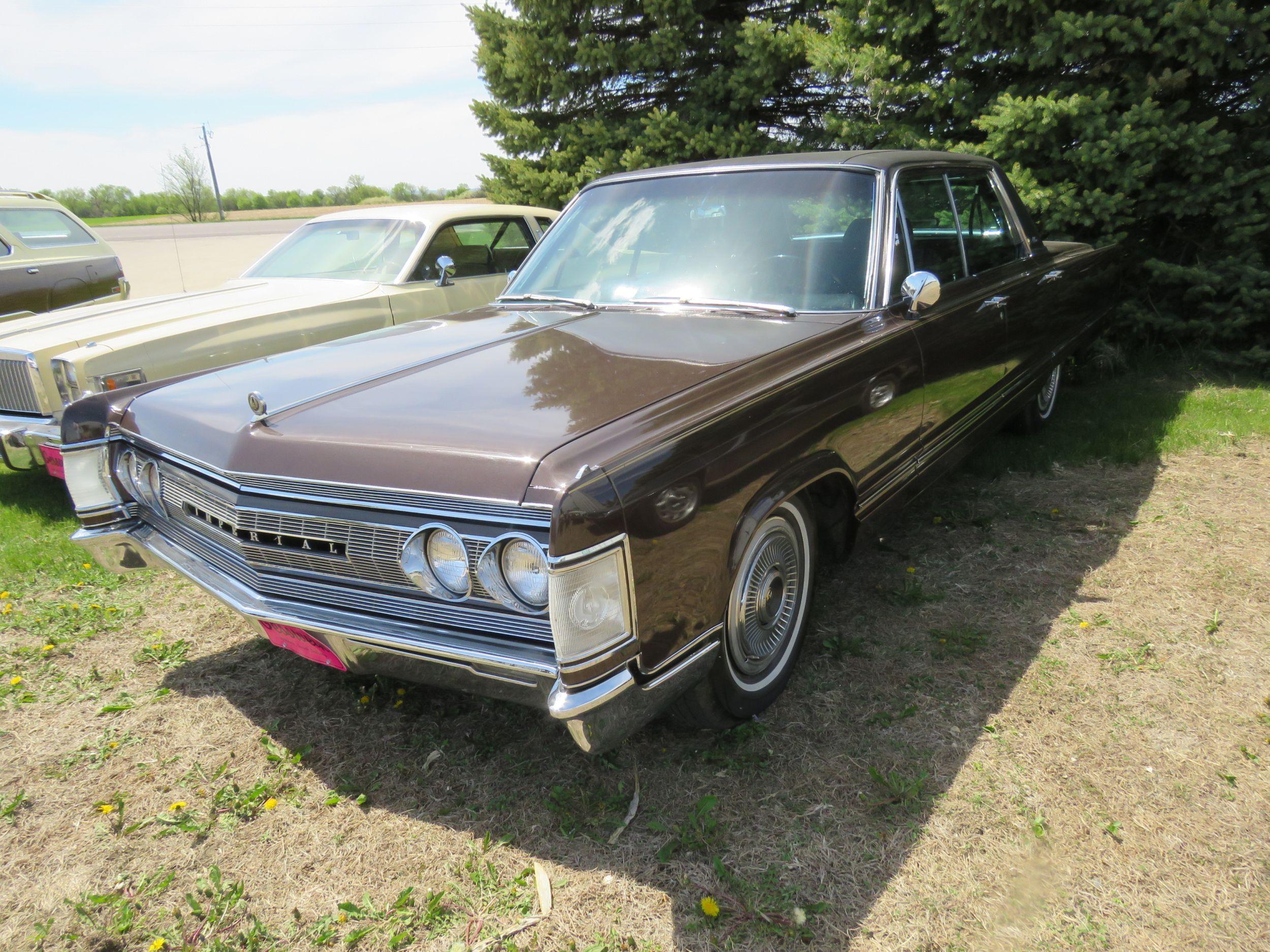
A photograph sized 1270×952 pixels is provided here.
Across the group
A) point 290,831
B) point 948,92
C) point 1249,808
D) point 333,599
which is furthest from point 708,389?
point 948,92

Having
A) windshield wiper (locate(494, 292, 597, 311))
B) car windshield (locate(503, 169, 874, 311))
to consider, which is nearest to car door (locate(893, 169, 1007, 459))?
car windshield (locate(503, 169, 874, 311))

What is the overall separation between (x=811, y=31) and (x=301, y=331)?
534 cm

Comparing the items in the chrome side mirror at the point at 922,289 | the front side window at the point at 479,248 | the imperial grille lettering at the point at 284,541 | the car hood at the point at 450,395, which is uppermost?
the front side window at the point at 479,248

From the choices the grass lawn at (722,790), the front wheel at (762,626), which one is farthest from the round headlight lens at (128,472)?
the front wheel at (762,626)

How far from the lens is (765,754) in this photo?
2574 mm

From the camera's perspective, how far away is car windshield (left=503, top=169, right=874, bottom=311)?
120 inches

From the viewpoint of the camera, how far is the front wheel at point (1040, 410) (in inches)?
211

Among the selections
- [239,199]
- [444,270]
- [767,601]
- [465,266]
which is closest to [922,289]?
[767,601]

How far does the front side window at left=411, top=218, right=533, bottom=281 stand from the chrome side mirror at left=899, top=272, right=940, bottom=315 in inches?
136

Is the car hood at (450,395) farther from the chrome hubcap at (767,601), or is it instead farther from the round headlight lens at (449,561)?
the chrome hubcap at (767,601)

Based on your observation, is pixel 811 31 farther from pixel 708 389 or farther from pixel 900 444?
pixel 708 389

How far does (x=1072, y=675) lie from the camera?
115 inches

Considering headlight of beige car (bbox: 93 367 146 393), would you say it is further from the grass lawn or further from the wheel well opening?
the wheel well opening

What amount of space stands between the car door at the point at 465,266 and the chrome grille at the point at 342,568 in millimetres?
3069
